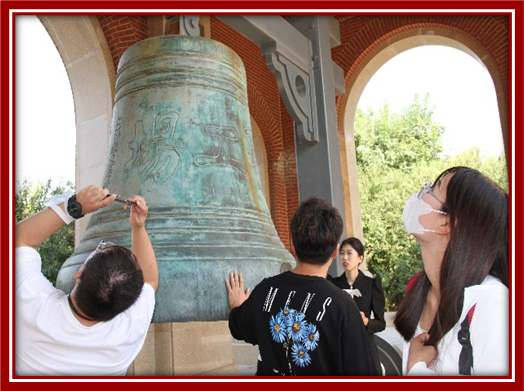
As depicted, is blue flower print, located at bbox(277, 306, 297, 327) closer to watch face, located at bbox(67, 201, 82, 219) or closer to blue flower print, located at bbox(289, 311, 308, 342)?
blue flower print, located at bbox(289, 311, 308, 342)

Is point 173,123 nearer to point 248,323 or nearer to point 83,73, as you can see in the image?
point 248,323

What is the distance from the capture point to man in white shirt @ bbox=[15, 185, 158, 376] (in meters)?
1.39

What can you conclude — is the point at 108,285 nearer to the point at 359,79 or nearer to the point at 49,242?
the point at 359,79

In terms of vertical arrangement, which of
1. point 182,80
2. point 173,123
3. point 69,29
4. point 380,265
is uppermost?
point 69,29

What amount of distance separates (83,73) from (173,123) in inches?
138

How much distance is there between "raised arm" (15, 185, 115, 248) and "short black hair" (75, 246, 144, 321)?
5.7 inches

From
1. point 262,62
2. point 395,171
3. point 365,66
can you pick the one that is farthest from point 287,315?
point 395,171

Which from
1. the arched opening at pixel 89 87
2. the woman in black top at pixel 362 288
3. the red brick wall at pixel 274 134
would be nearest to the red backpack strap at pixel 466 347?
the woman in black top at pixel 362 288

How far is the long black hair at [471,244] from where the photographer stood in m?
1.19

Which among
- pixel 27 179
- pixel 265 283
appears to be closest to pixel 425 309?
pixel 265 283

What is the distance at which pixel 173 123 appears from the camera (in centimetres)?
186

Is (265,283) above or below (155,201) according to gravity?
below

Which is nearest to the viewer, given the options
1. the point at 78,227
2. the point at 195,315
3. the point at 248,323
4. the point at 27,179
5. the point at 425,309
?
the point at 425,309

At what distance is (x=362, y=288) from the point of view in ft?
9.31
